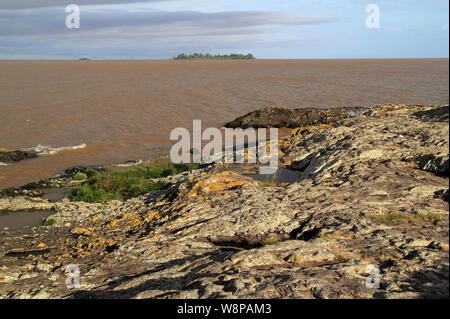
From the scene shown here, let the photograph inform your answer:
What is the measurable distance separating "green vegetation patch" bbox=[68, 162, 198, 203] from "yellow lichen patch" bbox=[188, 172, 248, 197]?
382 centimetres

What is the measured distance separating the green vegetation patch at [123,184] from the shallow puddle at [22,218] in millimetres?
1457

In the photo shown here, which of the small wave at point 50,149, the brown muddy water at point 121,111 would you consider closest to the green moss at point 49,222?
the brown muddy water at point 121,111

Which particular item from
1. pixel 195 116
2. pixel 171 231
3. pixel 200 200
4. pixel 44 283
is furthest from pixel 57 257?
pixel 195 116

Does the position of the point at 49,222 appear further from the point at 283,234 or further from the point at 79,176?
the point at 283,234

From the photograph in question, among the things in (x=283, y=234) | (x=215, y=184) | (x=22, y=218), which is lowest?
(x=22, y=218)

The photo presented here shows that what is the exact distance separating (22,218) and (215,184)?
6.72 meters

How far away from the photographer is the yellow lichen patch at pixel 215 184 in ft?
26.5

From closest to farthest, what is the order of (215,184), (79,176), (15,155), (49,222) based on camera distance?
(215,184)
(49,222)
(79,176)
(15,155)

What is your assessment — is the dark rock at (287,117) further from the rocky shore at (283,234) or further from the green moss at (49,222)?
the green moss at (49,222)

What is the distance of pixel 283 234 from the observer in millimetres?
6027

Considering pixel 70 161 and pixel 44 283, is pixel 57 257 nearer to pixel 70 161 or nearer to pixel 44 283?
pixel 44 283

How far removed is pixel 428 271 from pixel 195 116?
86.1ft

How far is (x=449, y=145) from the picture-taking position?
6148mm

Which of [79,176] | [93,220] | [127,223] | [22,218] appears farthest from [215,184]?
[79,176]
